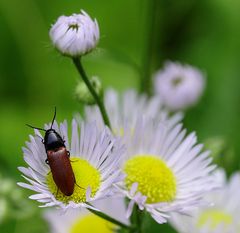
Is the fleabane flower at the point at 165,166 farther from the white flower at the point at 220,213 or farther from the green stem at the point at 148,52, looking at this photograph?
the green stem at the point at 148,52

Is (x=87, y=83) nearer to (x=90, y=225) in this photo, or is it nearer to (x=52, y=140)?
(x=52, y=140)

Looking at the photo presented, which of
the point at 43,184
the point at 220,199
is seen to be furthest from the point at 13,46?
the point at 43,184

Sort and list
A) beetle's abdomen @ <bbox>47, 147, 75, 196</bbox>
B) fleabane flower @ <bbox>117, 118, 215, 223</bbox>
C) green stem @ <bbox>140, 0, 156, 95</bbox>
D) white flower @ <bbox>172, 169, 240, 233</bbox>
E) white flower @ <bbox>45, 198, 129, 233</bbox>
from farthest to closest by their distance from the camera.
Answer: green stem @ <bbox>140, 0, 156, 95</bbox> < white flower @ <bbox>45, 198, 129, 233</bbox> < white flower @ <bbox>172, 169, 240, 233</bbox> < fleabane flower @ <bbox>117, 118, 215, 223</bbox> < beetle's abdomen @ <bbox>47, 147, 75, 196</bbox>

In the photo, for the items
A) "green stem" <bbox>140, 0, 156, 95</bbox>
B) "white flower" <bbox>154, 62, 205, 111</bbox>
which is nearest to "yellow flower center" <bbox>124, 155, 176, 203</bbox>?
"green stem" <bbox>140, 0, 156, 95</bbox>

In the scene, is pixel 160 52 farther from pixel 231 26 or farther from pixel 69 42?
pixel 69 42

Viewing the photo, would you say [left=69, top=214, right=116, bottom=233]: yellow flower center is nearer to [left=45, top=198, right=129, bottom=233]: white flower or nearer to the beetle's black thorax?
[left=45, top=198, right=129, bottom=233]: white flower

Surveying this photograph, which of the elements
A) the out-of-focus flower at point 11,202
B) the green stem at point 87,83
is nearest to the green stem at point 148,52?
the out-of-focus flower at point 11,202

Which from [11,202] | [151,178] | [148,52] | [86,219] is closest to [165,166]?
[151,178]
